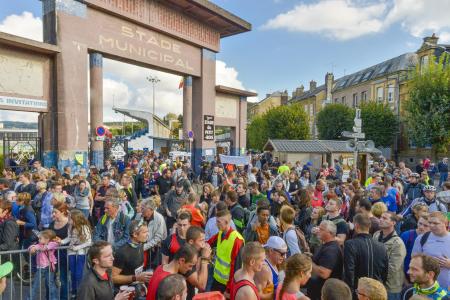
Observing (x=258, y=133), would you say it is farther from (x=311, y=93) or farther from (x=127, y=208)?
(x=127, y=208)

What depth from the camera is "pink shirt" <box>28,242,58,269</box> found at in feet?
15.2

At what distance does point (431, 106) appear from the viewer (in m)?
24.8

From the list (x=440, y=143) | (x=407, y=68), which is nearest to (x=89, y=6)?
(x=440, y=143)

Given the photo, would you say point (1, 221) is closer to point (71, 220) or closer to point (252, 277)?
point (71, 220)

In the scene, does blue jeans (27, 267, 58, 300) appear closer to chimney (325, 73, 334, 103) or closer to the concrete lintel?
the concrete lintel

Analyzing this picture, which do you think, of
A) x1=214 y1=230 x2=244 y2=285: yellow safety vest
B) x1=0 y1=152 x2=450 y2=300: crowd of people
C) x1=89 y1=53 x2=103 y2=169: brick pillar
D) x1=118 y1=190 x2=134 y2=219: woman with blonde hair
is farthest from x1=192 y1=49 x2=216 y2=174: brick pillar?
x1=214 y1=230 x2=244 y2=285: yellow safety vest

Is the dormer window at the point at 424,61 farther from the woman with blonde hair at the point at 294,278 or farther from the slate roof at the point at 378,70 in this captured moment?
the woman with blonde hair at the point at 294,278

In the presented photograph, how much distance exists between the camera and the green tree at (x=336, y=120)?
115 feet

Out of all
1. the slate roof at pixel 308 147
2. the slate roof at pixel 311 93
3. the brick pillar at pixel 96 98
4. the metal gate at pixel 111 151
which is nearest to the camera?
the brick pillar at pixel 96 98

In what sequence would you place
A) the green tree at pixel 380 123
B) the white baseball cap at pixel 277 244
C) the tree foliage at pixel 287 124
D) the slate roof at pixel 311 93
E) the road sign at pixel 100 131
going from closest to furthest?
1. the white baseball cap at pixel 277 244
2. the road sign at pixel 100 131
3. the green tree at pixel 380 123
4. the tree foliage at pixel 287 124
5. the slate roof at pixel 311 93

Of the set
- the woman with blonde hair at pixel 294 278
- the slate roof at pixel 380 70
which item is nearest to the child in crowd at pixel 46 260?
the woman with blonde hair at pixel 294 278

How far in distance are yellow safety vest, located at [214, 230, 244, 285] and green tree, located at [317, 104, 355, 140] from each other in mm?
33689

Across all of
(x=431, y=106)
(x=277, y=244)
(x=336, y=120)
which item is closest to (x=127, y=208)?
(x=277, y=244)

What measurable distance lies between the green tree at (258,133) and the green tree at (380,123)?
1140cm
